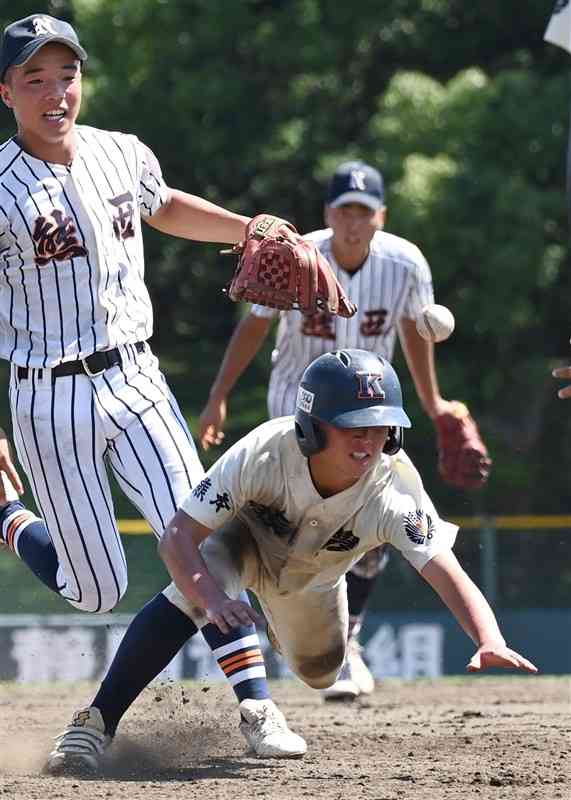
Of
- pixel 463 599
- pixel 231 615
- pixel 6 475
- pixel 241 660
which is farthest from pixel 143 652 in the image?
pixel 463 599

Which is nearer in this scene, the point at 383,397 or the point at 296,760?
the point at 383,397

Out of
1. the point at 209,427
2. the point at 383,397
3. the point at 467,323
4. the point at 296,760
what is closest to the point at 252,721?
the point at 296,760

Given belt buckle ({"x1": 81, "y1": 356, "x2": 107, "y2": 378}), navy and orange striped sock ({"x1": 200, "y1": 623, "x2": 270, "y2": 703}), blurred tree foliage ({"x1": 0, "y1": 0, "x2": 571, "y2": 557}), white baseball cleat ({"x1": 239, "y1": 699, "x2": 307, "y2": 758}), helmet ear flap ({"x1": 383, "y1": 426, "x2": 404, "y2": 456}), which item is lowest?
→ white baseball cleat ({"x1": 239, "y1": 699, "x2": 307, "y2": 758})

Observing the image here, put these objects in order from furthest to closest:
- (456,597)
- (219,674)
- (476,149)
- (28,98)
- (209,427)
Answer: (476,149)
(219,674)
(209,427)
(28,98)
(456,597)

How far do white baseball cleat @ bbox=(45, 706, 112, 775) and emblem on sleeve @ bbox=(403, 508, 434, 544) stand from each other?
1.16m

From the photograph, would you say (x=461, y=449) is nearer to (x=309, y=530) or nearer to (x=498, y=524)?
(x=309, y=530)

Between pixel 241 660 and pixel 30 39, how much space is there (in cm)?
203

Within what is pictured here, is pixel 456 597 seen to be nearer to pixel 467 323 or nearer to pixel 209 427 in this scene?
pixel 209 427

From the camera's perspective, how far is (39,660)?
9.45 metres

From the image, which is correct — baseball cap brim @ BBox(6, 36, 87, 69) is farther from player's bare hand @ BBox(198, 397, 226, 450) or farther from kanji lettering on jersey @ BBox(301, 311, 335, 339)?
kanji lettering on jersey @ BBox(301, 311, 335, 339)

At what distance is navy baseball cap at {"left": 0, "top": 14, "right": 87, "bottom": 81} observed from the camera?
4789mm

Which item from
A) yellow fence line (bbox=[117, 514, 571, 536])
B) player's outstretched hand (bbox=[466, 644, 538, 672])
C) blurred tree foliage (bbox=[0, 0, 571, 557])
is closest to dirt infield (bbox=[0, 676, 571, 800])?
player's outstretched hand (bbox=[466, 644, 538, 672])

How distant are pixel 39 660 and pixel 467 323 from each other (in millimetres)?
4952

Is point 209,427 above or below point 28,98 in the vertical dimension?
below
